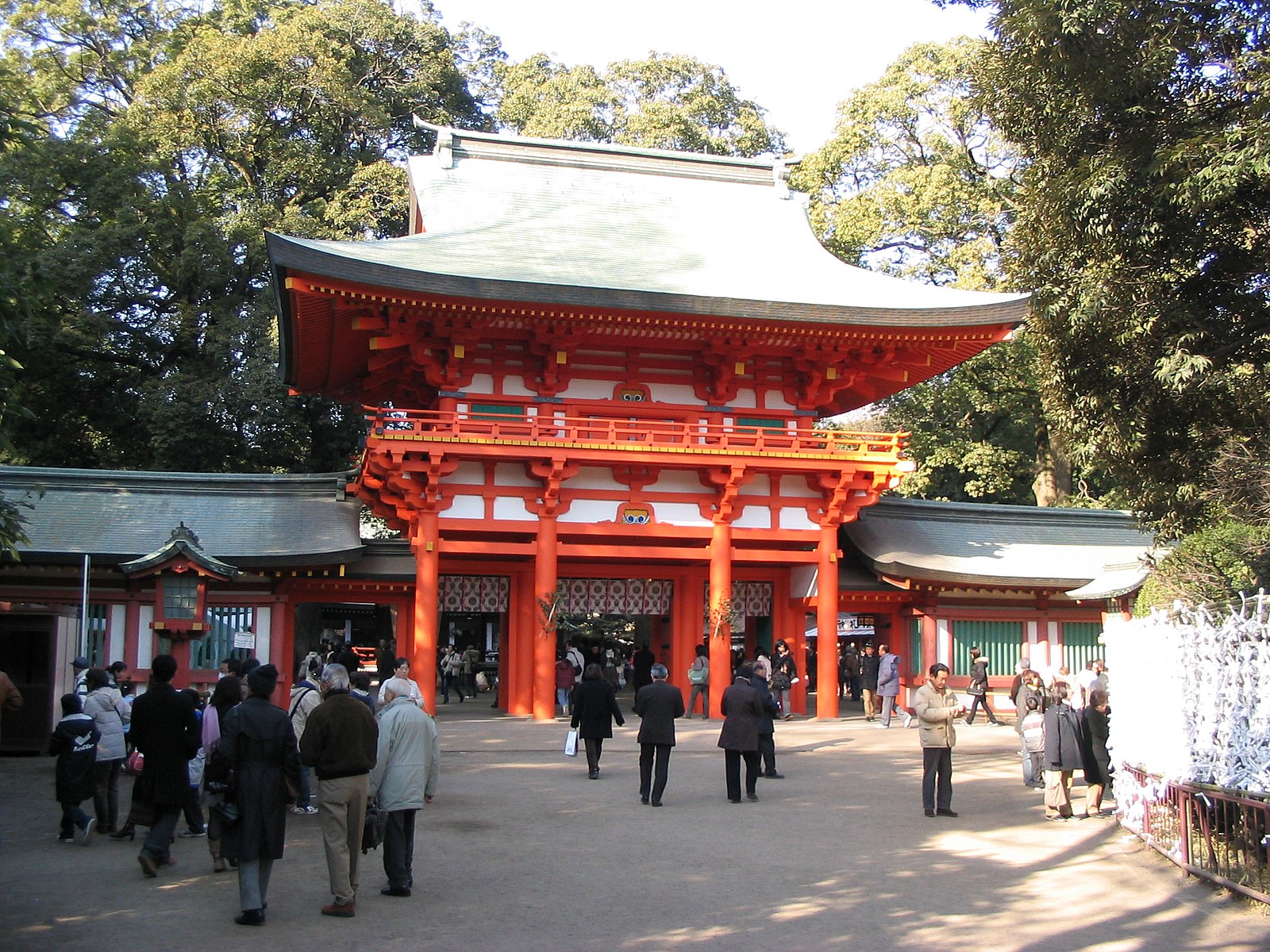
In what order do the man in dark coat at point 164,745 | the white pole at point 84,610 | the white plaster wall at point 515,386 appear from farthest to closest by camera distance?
the white plaster wall at point 515,386 < the white pole at point 84,610 < the man in dark coat at point 164,745

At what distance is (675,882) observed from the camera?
9594 millimetres

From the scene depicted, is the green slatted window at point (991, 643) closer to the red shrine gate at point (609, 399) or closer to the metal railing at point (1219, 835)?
the red shrine gate at point (609, 399)

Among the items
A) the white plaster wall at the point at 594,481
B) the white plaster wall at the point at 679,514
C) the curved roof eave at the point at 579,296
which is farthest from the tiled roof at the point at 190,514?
the white plaster wall at the point at 679,514

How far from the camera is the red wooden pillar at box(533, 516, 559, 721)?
21.7m

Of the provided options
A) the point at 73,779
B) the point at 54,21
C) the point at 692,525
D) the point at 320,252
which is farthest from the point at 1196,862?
the point at 54,21

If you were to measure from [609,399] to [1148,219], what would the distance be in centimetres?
1338

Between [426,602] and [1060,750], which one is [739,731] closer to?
[1060,750]

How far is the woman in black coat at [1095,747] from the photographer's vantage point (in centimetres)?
1266

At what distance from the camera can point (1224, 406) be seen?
12555 millimetres

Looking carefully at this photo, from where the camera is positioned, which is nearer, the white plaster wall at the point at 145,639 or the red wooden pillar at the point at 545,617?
the white plaster wall at the point at 145,639

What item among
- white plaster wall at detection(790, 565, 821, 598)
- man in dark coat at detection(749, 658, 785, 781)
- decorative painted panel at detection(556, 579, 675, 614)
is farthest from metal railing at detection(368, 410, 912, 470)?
man in dark coat at detection(749, 658, 785, 781)

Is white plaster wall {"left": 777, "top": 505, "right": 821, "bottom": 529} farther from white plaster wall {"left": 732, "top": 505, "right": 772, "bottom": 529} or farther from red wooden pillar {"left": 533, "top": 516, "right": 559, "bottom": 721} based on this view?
red wooden pillar {"left": 533, "top": 516, "right": 559, "bottom": 721}

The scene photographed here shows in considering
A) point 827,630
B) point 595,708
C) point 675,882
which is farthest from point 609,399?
point 675,882

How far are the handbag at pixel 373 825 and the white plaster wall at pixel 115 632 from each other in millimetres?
12854
